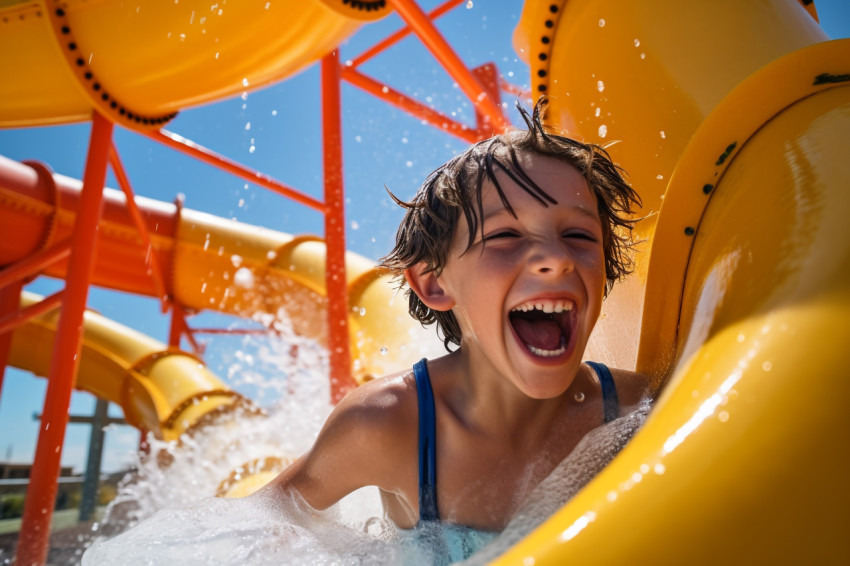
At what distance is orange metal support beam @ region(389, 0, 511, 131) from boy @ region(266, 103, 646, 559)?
0.81m

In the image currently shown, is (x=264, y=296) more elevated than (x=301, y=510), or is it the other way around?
(x=264, y=296)

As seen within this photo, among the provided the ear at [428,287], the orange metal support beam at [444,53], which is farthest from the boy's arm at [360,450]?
the orange metal support beam at [444,53]

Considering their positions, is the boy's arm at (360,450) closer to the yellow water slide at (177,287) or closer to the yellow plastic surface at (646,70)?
the yellow plastic surface at (646,70)

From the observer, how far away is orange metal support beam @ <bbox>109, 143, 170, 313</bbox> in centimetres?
244

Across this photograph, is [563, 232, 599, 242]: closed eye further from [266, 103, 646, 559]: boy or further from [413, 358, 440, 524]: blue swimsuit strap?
[413, 358, 440, 524]: blue swimsuit strap

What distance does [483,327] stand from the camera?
0.86m

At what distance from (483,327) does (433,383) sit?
25 centimetres

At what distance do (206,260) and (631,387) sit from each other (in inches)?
115

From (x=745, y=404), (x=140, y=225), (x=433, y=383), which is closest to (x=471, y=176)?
(x=433, y=383)

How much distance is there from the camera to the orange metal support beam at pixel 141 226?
2444 mm

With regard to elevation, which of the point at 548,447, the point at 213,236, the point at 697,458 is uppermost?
the point at 213,236

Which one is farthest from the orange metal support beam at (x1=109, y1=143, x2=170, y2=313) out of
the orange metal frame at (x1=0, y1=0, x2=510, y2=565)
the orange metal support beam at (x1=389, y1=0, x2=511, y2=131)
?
the orange metal support beam at (x1=389, y1=0, x2=511, y2=131)

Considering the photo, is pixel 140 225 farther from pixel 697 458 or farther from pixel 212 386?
pixel 697 458

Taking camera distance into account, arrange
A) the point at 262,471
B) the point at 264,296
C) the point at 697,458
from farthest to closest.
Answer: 1. the point at 264,296
2. the point at 262,471
3. the point at 697,458
